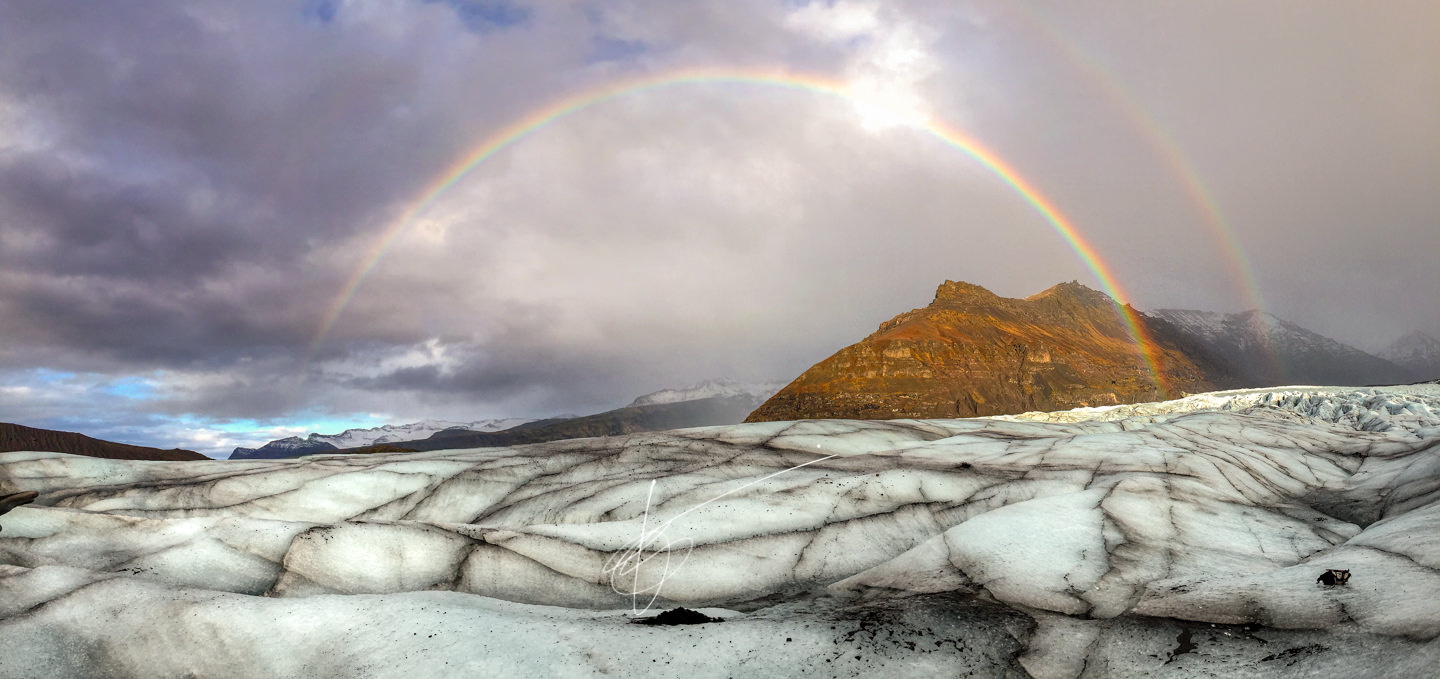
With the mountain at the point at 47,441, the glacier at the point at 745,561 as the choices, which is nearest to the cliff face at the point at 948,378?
the mountain at the point at 47,441

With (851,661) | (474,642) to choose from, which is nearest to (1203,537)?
(851,661)

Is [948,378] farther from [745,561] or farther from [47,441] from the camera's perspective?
[47,441]

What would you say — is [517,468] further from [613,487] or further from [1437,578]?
[1437,578]

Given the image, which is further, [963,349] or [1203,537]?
[963,349]
